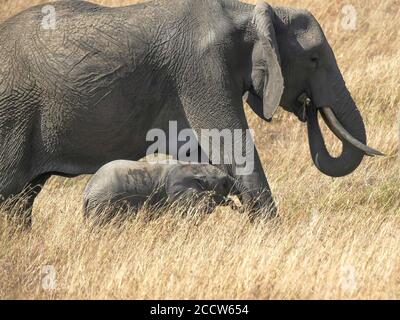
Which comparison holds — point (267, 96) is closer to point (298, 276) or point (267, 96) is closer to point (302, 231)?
point (302, 231)

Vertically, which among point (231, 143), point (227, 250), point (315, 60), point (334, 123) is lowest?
point (227, 250)

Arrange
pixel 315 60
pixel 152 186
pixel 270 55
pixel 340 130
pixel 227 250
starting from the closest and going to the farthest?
pixel 227 250 → pixel 152 186 → pixel 270 55 → pixel 315 60 → pixel 340 130

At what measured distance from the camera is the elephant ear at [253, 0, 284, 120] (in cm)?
1026

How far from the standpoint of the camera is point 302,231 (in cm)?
962

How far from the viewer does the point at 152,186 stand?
33.3 ft

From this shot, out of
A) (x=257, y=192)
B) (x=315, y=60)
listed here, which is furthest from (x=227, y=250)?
(x=315, y=60)

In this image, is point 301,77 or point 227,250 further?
point 301,77

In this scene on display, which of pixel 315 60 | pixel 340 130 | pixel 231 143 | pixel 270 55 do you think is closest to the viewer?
pixel 270 55

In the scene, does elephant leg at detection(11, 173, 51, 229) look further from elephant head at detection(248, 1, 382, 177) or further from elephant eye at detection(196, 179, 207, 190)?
elephant head at detection(248, 1, 382, 177)

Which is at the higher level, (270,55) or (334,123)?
(270,55)

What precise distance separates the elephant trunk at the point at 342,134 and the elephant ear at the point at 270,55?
594mm

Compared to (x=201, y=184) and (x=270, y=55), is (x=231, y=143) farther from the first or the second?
(x=270, y=55)

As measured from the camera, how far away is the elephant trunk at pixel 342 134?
10.8m

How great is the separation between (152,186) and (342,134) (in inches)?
66.1
